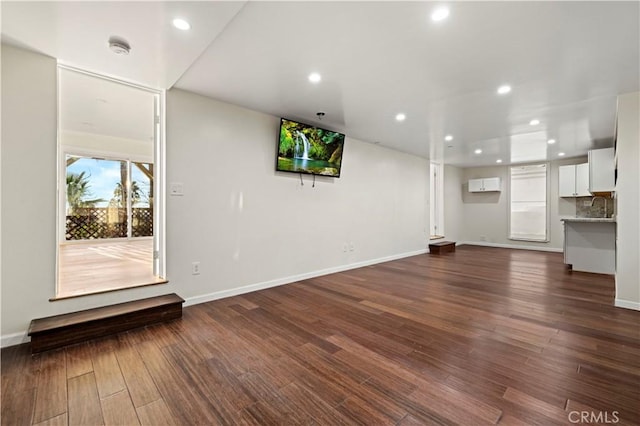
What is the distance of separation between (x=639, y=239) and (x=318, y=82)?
4.01 m

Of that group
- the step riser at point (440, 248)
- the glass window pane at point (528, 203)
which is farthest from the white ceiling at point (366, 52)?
the glass window pane at point (528, 203)

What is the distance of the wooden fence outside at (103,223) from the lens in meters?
6.97

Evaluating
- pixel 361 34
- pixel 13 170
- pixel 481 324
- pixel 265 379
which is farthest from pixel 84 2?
pixel 481 324

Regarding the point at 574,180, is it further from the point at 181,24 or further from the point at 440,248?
the point at 181,24

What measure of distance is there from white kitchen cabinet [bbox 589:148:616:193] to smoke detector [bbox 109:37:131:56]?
727cm

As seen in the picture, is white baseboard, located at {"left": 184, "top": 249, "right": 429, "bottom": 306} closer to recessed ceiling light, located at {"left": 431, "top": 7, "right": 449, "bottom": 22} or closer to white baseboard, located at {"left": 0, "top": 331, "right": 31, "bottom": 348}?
white baseboard, located at {"left": 0, "top": 331, "right": 31, "bottom": 348}

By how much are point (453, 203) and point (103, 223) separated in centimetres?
1012

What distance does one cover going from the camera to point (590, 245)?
16.0 ft

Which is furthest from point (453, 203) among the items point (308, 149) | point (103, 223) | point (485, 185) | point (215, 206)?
point (103, 223)

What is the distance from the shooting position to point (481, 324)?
2691 mm

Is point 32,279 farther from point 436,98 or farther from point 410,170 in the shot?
point 410,170

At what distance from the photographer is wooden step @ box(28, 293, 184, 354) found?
2213mm

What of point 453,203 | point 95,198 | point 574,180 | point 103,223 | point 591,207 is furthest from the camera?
point 453,203
